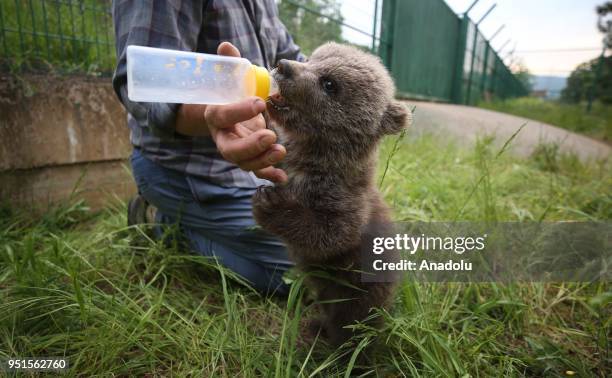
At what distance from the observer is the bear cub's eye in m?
1.75

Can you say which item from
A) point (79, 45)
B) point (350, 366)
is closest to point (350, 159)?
point (350, 366)

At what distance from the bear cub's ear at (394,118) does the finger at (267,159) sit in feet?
1.82

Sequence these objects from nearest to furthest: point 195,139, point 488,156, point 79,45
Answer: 1. point 195,139
2. point 79,45
3. point 488,156

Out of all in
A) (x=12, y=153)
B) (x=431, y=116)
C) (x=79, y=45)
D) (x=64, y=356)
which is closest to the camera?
(x=64, y=356)

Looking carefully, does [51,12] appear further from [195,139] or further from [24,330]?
[24,330]

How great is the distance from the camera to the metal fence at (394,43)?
129 inches

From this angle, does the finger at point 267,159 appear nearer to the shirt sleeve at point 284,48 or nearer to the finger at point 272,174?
the finger at point 272,174

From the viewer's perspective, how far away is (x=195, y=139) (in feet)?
7.93

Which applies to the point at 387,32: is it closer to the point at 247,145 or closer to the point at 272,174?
the point at 272,174

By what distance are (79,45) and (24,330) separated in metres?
2.81

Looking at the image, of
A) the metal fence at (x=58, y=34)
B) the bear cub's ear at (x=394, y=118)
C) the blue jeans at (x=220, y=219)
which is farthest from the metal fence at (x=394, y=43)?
the bear cub's ear at (x=394, y=118)

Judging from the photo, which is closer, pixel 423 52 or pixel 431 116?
pixel 431 116

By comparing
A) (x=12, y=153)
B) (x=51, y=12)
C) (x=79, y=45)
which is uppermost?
(x=51, y=12)

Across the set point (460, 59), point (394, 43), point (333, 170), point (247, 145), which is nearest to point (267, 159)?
point (247, 145)
